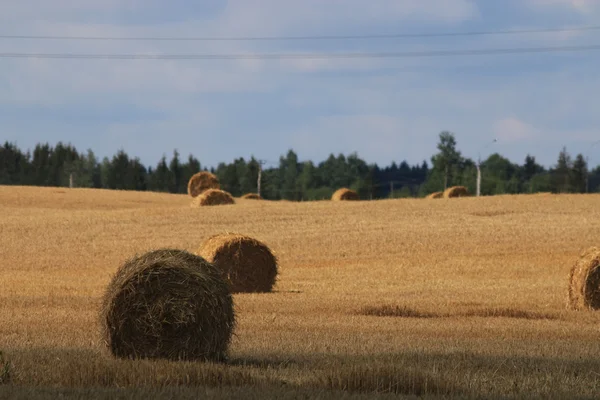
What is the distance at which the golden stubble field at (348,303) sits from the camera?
31.9ft

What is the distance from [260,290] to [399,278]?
17.6 feet

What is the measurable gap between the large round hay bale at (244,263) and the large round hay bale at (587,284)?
23.7 ft

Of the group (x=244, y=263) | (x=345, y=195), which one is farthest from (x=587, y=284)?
(x=345, y=195)

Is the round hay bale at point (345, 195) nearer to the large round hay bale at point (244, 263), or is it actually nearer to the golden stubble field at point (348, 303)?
the golden stubble field at point (348, 303)

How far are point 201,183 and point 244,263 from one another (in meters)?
38.2

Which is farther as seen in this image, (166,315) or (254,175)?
(254,175)

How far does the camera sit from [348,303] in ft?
66.8

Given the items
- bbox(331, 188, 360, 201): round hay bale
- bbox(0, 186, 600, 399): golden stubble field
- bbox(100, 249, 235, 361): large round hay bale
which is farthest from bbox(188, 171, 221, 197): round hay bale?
bbox(100, 249, 235, 361): large round hay bale

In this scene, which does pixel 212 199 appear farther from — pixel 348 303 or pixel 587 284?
pixel 587 284

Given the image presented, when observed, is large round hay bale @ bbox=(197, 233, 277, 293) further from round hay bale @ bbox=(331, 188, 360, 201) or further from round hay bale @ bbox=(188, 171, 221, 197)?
round hay bale @ bbox=(188, 171, 221, 197)

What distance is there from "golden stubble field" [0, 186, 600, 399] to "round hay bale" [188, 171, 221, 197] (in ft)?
44.8

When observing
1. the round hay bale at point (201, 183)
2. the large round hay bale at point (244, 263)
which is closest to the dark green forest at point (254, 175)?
the round hay bale at point (201, 183)

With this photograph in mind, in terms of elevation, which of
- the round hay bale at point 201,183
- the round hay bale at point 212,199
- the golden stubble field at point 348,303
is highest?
the round hay bale at point 201,183

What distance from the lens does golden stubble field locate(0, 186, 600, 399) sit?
9.72 meters
